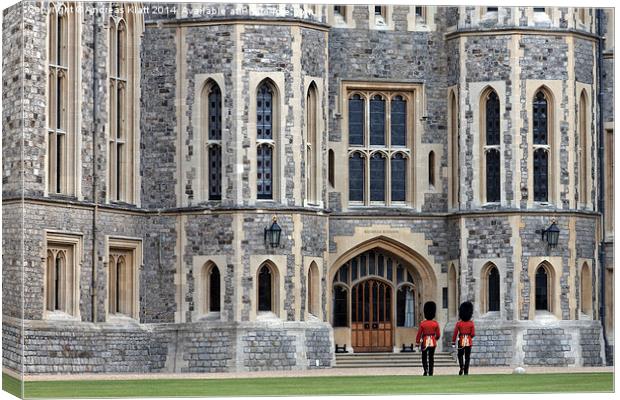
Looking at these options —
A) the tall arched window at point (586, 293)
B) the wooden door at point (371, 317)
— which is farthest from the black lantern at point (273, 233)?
the tall arched window at point (586, 293)

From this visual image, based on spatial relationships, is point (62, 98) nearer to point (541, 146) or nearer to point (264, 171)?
point (264, 171)

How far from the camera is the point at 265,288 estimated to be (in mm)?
50500

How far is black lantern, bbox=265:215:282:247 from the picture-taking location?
165 feet

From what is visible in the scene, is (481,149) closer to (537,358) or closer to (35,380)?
(537,358)

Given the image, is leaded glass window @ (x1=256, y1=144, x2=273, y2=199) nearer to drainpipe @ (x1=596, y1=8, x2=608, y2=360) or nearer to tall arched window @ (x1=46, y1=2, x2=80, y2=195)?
tall arched window @ (x1=46, y1=2, x2=80, y2=195)

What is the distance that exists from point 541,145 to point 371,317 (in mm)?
5197

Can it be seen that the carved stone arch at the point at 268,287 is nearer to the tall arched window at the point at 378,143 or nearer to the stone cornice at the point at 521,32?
the tall arched window at the point at 378,143

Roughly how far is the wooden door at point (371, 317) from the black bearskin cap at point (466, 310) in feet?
6.31

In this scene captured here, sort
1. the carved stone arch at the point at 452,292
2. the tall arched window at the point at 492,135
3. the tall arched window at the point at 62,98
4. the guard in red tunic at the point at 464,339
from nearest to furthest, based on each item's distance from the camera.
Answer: the tall arched window at the point at 62,98, the guard in red tunic at the point at 464,339, the tall arched window at the point at 492,135, the carved stone arch at the point at 452,292

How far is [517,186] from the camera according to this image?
5209cm

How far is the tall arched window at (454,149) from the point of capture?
52469 millimetres

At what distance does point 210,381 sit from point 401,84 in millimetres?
9286

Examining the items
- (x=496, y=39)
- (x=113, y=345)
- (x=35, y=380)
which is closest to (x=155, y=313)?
(x=113, y=345)

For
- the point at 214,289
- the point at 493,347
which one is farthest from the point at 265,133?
the point at 493,347
